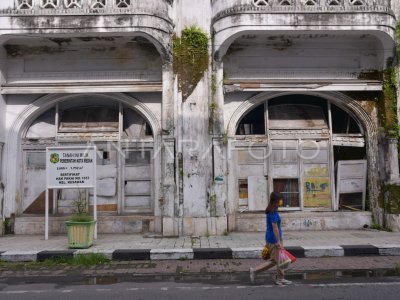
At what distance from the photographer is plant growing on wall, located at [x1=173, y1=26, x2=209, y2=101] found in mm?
10609

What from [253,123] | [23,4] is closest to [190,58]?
[253,123]

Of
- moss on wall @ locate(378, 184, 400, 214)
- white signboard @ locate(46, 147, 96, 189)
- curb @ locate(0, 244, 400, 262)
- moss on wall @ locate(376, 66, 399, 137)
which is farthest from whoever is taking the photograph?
moss on wall @ locate(376, 66, 399, 137)

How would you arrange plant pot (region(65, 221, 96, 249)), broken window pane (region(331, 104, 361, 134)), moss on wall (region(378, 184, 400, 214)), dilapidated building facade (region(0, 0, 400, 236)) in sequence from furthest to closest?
broken window pane (region(331, 104, 361, 134))
moss on wall (region(378, 184, 400, 214))
dilapidated building facade (region(0, 0, 400, 236))
plant pot (region(65, 221, 96, 249))

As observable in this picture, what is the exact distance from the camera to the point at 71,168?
9.71m

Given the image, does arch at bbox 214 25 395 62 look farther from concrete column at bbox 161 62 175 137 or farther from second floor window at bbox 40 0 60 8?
second floor window at bbox 40 0 60 8

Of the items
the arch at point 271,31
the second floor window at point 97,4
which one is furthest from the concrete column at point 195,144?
the second floor window at point 97,4

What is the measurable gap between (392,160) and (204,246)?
5535 millimetres

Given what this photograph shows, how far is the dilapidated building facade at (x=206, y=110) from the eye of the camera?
10.2 meters

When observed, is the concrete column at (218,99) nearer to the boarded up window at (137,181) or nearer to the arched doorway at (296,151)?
the arched doorway at (296,151)

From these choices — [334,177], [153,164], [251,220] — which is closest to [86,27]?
[153,164]

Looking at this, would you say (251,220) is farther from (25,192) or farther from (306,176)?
(25,192)

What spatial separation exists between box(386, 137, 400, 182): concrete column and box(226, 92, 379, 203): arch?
41cm

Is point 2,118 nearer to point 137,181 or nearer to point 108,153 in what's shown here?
point 108,153

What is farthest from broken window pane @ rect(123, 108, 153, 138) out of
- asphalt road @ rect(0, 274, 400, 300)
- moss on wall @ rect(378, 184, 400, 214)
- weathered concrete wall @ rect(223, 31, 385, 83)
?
moss on wall @ rect(378, 184, 400, 214)
